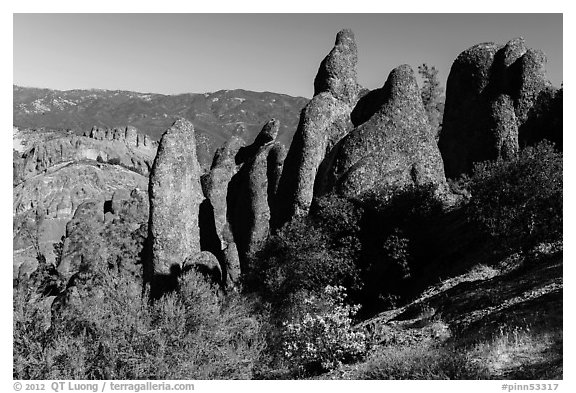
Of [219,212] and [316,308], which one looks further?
[219,212]

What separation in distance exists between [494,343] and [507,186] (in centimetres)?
637

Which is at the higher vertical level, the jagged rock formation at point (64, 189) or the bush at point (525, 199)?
the jagged rock formation at point (64, 189)

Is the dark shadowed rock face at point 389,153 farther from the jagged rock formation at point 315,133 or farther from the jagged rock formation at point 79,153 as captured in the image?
the jagged rock formation at point 79,153

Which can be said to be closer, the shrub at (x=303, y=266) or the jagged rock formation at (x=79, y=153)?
the shrub at (x=303, y=266)

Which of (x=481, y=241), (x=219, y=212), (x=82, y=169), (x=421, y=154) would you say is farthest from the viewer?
(x=82, y=169)

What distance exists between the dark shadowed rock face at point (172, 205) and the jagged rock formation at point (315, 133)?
14.8 ft

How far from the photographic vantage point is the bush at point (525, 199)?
16.8 m

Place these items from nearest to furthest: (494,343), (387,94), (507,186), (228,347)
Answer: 1. (494,343)
2. (228,347)
3. (507,186)
4. (387,94)

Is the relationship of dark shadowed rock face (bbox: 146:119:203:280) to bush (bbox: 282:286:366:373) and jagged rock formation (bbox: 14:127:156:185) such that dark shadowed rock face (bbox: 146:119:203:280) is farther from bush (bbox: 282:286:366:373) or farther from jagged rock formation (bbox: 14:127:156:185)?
jagged rock formation (bbox: 14:127:156:185)

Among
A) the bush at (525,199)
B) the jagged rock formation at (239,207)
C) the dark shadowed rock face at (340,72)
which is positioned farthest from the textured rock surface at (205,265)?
the bush at (525,199)

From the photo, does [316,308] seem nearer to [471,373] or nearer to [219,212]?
[471,373]

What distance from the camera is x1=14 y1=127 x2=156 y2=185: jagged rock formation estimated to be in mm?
144075

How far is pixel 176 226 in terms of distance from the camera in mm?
25250
